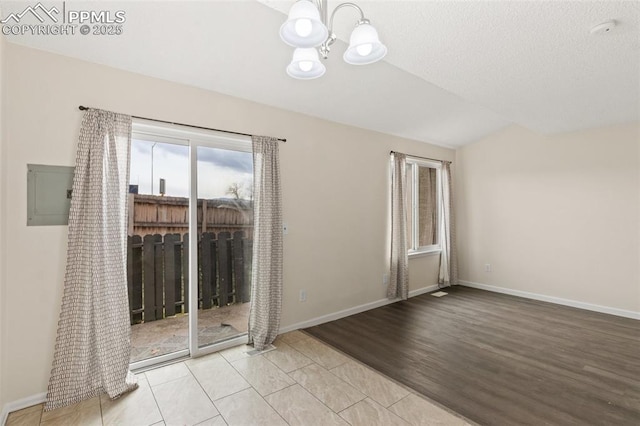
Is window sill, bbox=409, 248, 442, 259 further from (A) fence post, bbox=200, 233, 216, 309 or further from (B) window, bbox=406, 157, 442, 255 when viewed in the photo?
(A) fence post, bbox=200, 233, 216, 309

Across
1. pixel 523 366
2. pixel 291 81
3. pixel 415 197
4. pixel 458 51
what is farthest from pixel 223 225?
pixel 415 197

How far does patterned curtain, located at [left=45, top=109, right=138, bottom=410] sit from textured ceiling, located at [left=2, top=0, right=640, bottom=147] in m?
0.68

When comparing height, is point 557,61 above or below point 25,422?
above

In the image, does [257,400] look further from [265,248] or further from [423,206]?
[423,206]

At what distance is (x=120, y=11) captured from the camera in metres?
1.95

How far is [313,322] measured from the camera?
357 cm

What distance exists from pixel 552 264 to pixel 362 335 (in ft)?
10.7

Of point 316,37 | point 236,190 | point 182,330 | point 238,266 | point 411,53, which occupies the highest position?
point 411,53

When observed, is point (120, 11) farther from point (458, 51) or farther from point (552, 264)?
point (552, 264)

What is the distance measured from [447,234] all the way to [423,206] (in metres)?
0.65

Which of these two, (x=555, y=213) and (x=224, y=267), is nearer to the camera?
(x=224, y=267)

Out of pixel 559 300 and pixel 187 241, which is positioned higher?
pixel 187 241

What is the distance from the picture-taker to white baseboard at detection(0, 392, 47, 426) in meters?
1.98

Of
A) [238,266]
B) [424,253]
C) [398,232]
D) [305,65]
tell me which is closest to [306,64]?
[305,65]
